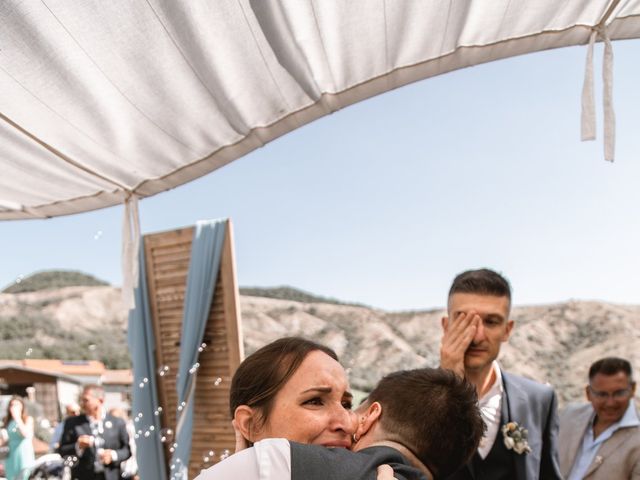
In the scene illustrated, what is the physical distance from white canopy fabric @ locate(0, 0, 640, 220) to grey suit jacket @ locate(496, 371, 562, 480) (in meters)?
1.18

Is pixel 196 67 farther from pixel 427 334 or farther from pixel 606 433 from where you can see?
pixel 427 334

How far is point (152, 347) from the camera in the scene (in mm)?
6562

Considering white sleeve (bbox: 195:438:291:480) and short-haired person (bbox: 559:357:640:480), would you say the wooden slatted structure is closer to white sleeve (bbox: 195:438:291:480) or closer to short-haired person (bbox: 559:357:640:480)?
short-haired person (bbox: 559:357:640:480)

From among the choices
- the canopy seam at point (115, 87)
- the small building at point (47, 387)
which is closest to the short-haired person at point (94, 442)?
the canopy seam at point (115, 87)

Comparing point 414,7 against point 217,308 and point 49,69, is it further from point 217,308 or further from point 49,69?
point 217,308

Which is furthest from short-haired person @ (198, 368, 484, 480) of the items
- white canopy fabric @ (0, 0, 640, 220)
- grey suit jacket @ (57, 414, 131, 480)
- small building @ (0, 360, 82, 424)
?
small building @ (0, 360, 82, 424)

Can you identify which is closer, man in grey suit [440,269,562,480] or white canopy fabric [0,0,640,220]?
white canopy fabric [0,0,640,220]

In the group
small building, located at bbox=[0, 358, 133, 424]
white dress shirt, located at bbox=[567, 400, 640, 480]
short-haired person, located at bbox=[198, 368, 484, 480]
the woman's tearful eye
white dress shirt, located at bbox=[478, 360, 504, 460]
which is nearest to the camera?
short-haired person, located at bbox=[198, 368, 484, 480]

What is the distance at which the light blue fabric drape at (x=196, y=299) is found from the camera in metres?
6.28

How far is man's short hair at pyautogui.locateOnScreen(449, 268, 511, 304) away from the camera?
2.23 meters

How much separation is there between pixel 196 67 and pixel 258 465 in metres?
1.35

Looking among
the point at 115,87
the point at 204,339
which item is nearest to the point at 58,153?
the point at 115,87

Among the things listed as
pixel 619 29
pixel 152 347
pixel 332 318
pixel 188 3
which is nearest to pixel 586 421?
pixel 619 29

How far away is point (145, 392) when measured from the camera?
6.42 m
